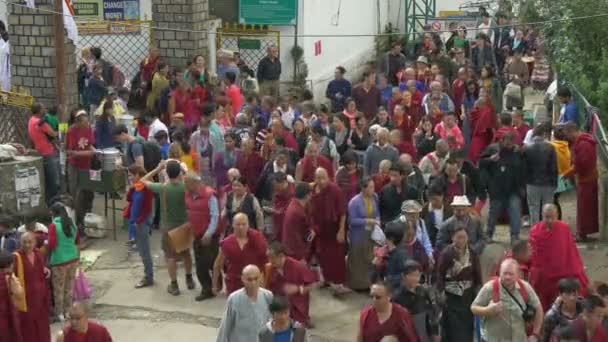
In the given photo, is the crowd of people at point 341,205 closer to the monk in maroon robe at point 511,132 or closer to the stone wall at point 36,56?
the monk in maroon robe at point 511,132

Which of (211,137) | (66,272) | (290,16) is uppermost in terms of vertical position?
(290,16)

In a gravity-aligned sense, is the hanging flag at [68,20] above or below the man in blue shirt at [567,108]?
above

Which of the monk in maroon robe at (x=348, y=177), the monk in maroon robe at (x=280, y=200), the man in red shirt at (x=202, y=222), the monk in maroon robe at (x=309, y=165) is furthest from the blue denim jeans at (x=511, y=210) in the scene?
the man in red shirt at (x=202, y=222)

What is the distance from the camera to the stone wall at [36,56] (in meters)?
19.5

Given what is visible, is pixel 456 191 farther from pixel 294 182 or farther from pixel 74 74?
pixel 74 74

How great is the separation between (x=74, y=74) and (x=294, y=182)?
6.94m

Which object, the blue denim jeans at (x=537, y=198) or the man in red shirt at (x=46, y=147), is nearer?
the blue denim jeans at (x=537, y=198)

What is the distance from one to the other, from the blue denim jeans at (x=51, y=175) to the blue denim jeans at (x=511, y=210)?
6.03 metres

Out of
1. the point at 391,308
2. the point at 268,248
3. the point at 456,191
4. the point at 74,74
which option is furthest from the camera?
the point at 74,74

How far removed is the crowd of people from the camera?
10.4 metres

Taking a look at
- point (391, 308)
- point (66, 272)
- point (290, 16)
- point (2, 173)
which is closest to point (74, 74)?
point (2, 173)

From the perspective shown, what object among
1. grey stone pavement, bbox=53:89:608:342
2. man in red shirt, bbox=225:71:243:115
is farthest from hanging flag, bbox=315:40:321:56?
grey stone pavement, bbox=53:89:608:342

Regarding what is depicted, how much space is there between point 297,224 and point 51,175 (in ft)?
16.2

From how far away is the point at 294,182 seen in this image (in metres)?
14.4
